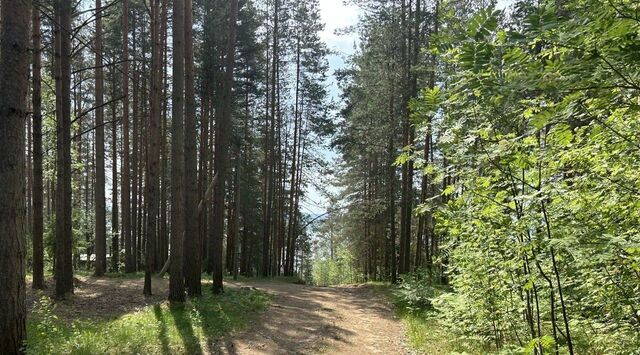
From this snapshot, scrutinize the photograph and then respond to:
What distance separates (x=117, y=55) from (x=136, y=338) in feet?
61.4

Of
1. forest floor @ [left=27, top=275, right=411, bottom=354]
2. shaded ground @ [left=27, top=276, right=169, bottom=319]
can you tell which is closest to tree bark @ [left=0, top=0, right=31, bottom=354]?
forest floor @ [left=27, top=275, right=411, bottom=354]

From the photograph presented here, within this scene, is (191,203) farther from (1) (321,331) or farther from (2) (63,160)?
(1) (321,331)

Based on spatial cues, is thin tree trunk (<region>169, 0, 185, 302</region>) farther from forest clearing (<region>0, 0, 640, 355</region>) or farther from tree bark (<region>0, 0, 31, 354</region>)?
tree bark (<region>0, 0, 31, 354</region>)

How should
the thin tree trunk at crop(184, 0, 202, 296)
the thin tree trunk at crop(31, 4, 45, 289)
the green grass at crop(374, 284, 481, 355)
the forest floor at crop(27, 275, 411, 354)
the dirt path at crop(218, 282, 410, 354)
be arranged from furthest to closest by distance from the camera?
the thin tree trunk at crop(184, 0, 202, 296) < the thin tree trunk at crop(31, 4, 45, 289) < the dirt path at crop(218, 282, 410, 354) < the forest floor at crop(27, 275, 411, 354) < the green grass at crop(374, 284, 481, 355)

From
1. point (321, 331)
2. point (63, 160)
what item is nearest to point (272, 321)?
point (321, 331)

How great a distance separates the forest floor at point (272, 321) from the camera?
7770 mm

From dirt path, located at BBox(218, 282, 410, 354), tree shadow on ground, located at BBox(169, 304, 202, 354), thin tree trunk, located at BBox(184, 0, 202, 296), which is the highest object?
thin tree trunk, located at BBox(184, 0, 202, 296)

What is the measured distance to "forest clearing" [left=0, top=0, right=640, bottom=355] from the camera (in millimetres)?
2619

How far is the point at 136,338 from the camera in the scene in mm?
7184

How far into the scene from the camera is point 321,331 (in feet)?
31.1

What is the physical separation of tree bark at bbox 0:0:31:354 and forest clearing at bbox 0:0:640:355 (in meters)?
0.02

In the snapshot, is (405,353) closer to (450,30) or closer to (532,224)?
(532,224)

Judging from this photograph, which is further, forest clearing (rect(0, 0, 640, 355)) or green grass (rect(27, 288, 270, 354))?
green grass (rect(27, 288, 270, 354))

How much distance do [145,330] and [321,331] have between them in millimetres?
3774
